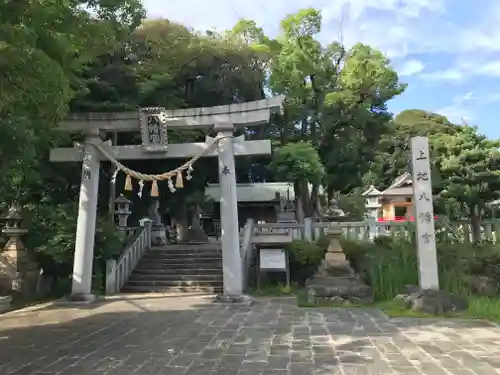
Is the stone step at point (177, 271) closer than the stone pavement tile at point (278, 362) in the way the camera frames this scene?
No

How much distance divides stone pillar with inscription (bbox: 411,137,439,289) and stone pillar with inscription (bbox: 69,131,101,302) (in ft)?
24.7

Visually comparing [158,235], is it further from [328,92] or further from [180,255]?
[328,92]

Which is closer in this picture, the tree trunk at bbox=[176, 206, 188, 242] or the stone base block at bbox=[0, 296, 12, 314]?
the stone base block at bbox=[0, 296, 12, 314]

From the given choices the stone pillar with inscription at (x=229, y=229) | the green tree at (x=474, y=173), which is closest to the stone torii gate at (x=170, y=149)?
the stone pillar with inscription at (x=229, y=229)

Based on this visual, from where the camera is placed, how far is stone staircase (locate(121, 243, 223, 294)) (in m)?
12.8

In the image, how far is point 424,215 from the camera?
954 centimetres

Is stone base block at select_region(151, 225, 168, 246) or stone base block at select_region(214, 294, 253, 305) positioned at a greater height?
stone base block at select_region(151, 225, 168, 246)

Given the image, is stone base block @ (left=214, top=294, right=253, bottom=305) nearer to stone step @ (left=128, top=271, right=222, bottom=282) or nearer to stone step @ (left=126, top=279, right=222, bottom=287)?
stone step @ (left=126, top=279, right=222, bottom=287)

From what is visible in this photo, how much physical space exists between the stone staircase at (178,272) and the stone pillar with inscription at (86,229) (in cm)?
221

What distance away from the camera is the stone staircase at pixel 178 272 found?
12797 millimetres

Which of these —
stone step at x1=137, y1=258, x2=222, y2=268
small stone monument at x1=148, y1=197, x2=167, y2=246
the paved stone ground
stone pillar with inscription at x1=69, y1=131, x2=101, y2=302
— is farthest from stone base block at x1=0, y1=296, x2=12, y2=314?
small stone monument at x1=148, y1=197, x2=167, y2=246

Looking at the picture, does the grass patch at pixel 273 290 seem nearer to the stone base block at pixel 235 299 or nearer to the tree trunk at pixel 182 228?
the stone base block at pixel 235 299

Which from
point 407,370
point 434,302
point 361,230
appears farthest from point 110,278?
point 407,370

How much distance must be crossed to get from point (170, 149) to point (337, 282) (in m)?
5.18
